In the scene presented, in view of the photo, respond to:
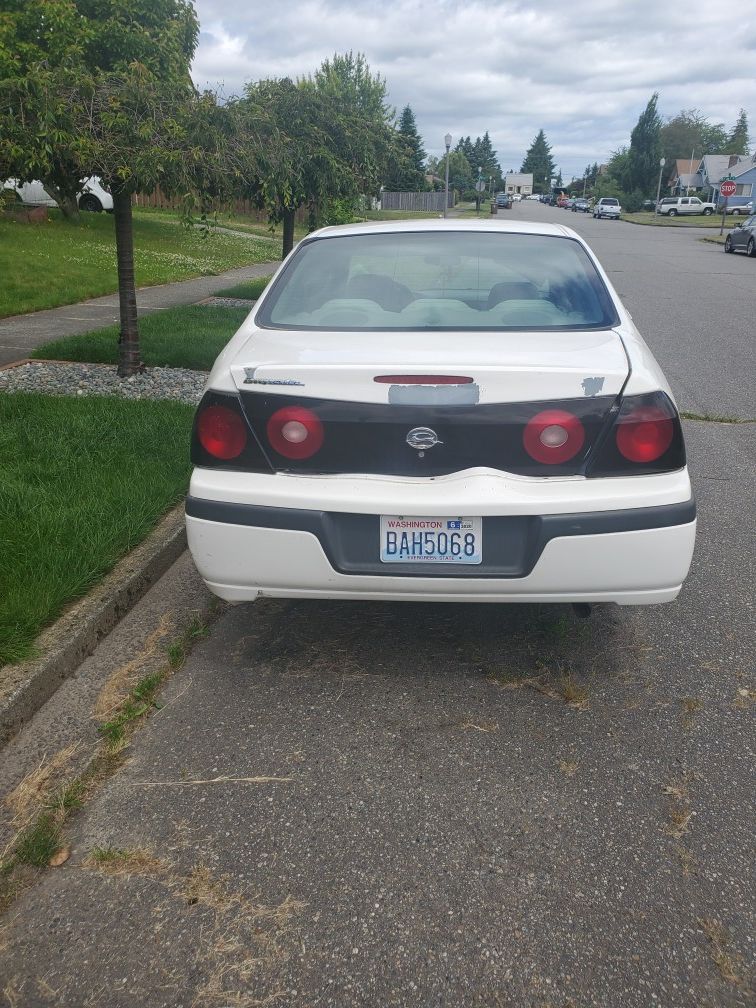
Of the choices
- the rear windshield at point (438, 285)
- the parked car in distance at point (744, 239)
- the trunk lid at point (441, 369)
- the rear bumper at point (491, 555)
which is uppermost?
the rear windshield at point (438, 285)

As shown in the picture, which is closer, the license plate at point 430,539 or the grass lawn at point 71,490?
the license plate at point 430,539

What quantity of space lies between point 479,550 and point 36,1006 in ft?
5.66

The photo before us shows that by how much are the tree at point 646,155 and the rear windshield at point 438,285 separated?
10441 cm

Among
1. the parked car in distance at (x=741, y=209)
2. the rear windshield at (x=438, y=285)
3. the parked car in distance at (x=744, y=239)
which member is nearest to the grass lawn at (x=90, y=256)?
the rear windshield at (x=438, y=285)

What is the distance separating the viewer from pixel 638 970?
1.99m

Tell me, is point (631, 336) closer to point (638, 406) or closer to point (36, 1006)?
point (638, 406)

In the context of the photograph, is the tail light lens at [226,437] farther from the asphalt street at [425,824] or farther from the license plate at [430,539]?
the asphalt street at [425,824]

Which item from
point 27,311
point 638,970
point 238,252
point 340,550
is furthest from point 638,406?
point 238,252

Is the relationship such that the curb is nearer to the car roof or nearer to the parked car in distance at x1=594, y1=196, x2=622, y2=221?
the car roof

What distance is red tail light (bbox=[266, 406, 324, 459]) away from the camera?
9.52 feet

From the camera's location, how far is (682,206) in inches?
2793

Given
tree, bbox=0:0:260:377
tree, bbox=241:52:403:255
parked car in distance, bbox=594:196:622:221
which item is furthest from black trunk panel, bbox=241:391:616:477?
parked car in distance, bbox=594:196:622:221

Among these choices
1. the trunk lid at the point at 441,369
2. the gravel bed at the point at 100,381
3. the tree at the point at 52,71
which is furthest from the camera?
the gravel bed at the point at 100,381

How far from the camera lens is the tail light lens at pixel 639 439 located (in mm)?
2859
